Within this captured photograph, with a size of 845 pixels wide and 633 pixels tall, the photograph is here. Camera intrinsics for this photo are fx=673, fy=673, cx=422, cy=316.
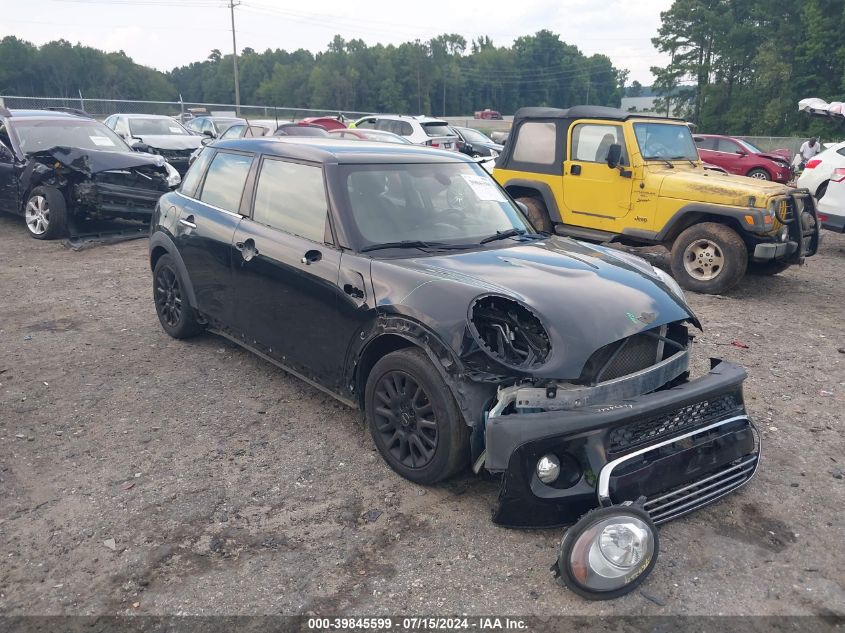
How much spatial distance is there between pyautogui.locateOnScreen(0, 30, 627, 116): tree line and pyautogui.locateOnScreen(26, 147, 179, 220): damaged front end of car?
5124cm

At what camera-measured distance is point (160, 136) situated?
1675 cm

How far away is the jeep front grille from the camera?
118 inches

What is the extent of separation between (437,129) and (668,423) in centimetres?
1748

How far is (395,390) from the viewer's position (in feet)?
11.7

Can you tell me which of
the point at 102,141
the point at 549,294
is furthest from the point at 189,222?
the point at 102,141

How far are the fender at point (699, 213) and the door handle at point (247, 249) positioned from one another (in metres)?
5.34

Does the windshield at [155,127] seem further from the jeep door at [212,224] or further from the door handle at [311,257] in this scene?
the door handle at [311,257]

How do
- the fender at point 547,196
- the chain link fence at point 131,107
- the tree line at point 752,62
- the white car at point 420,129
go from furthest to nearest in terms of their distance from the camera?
the tree line at point 752,62 → the chain link fence at point 131,107 → the white car at point 420,129 → the fender at point 547,196

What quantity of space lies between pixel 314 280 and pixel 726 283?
18.1ft

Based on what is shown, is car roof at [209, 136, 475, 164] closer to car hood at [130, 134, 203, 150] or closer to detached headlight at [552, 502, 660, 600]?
detached headlight at [552, 502, 660, 600]

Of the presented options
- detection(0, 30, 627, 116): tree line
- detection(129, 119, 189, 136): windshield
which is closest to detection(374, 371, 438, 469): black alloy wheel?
detection(129, 119, 189, 136): windshield

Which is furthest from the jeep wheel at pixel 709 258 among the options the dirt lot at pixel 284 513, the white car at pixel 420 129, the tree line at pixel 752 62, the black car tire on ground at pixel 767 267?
the tree line at pixel 752 62

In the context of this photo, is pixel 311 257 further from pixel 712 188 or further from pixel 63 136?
pixel 63 136

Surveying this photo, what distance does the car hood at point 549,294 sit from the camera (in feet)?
10.4
